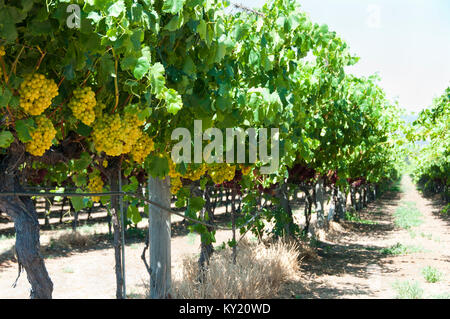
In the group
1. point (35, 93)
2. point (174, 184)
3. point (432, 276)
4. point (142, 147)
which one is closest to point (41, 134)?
point (35, 93)

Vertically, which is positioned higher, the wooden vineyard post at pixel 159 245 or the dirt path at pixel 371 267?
the wooden vineyard post at pixel 159 245

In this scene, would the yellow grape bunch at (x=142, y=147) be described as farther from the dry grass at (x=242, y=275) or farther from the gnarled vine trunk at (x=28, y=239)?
the dry grass at (x=242, y=275)

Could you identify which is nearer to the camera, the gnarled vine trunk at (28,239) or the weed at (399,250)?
the gnarled vine trunk at (28,239)

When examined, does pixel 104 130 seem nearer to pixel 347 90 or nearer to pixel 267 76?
pixel 267 76

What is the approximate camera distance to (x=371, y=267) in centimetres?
901

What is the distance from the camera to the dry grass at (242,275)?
526 cm

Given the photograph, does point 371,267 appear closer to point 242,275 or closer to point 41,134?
point 242,275

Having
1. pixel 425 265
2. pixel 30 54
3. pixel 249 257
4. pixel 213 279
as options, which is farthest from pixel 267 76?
pixel 425 265

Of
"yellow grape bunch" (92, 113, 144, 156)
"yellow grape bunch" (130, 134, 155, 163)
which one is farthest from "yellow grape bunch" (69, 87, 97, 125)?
"yellow grape bunch" (130, 134, 155, 163)

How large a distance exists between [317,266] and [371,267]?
127cm

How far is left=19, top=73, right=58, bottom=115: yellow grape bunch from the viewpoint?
63.2 inches

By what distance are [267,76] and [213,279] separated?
10.5ft

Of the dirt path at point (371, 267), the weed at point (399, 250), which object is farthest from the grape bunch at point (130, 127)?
the weed at point (399, 250)

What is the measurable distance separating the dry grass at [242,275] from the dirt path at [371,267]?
0.33m
